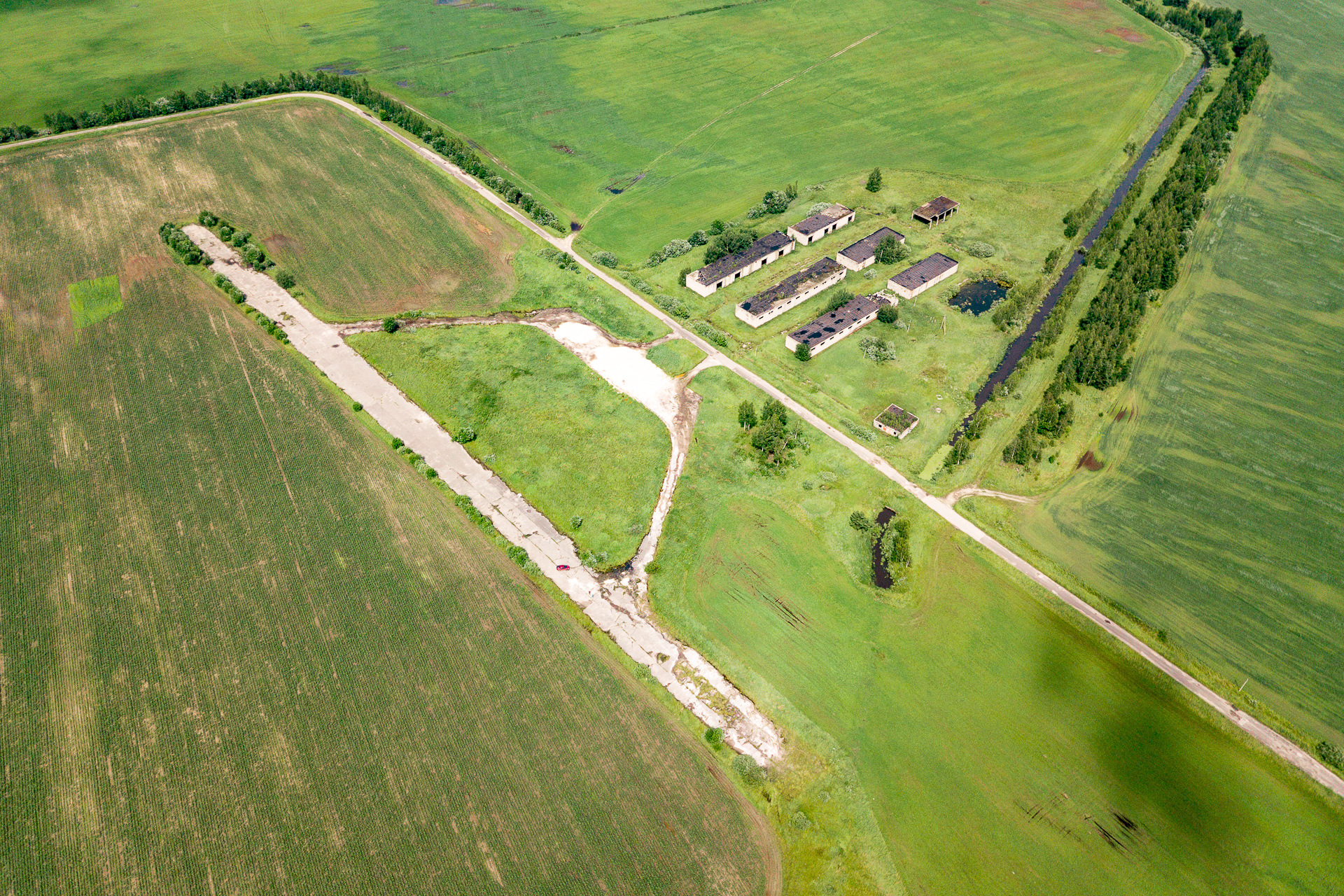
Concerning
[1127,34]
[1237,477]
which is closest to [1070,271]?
[1237,477]

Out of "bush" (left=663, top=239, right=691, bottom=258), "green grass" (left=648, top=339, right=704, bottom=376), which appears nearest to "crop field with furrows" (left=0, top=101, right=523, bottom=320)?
"bush" (left=663, top=239, right=691, bottom=258)

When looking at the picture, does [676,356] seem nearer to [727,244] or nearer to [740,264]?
[740,264]

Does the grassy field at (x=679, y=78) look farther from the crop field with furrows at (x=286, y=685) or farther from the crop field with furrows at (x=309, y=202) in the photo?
the crop field with furrows at (x=286, y=685)

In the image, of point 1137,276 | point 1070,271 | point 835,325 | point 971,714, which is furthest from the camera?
point 1070,271

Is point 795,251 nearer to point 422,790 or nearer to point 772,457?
point 772,457

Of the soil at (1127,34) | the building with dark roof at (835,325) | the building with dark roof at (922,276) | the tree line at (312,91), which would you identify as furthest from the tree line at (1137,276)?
the tree line at (312,91)
